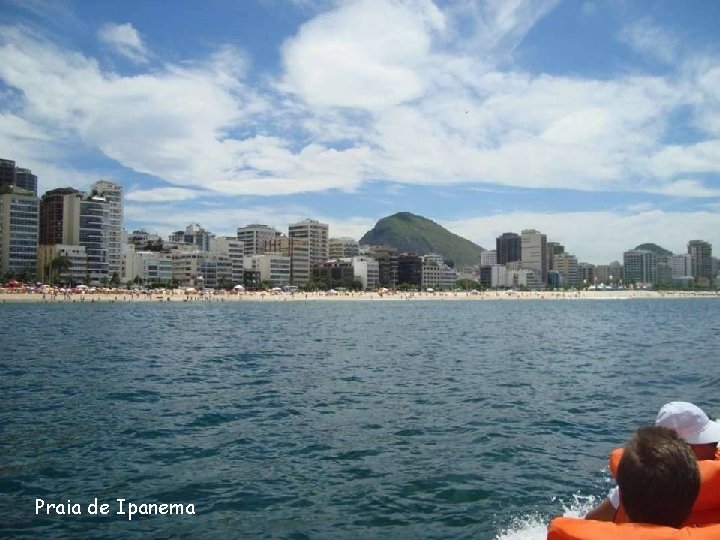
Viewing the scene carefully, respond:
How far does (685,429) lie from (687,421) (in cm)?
9

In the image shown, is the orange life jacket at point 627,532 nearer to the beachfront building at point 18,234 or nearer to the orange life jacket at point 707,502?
the orange life jacket at point 707,502

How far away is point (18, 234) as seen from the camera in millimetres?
160125

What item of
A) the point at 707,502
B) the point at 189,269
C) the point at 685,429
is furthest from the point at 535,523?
the point at 189,269

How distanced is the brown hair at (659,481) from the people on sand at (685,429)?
1632 millimetres

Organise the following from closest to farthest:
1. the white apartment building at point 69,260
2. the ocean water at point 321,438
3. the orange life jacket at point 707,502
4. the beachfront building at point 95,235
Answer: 1. the orange life jacket at point 707,502
2. the ocean water at point 321,438
3. the white apartment building at point 69,260
4. the beachfront building at point 95,235

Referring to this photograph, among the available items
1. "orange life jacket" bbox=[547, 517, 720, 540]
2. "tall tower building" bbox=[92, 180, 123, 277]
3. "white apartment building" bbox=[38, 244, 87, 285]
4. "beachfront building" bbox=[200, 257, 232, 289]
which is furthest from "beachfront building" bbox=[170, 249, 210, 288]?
"orange life jacket" bbox=[547, 517, 720, 540]

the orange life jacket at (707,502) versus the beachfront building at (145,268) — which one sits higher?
the beachfront building at (145,268)

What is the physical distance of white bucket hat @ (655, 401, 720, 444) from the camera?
5438mm

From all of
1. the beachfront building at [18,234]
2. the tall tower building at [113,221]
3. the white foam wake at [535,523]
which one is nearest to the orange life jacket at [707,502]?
the white foam wake at [535,523]

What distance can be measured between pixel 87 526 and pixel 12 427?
8.35m

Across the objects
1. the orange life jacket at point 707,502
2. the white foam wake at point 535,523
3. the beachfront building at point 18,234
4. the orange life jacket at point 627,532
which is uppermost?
the beachfront building at point 18,234

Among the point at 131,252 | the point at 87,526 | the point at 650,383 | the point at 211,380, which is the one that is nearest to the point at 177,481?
the point at 87,526

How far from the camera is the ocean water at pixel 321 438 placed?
36.4 feet

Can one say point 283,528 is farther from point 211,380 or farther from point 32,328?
point 32,328
